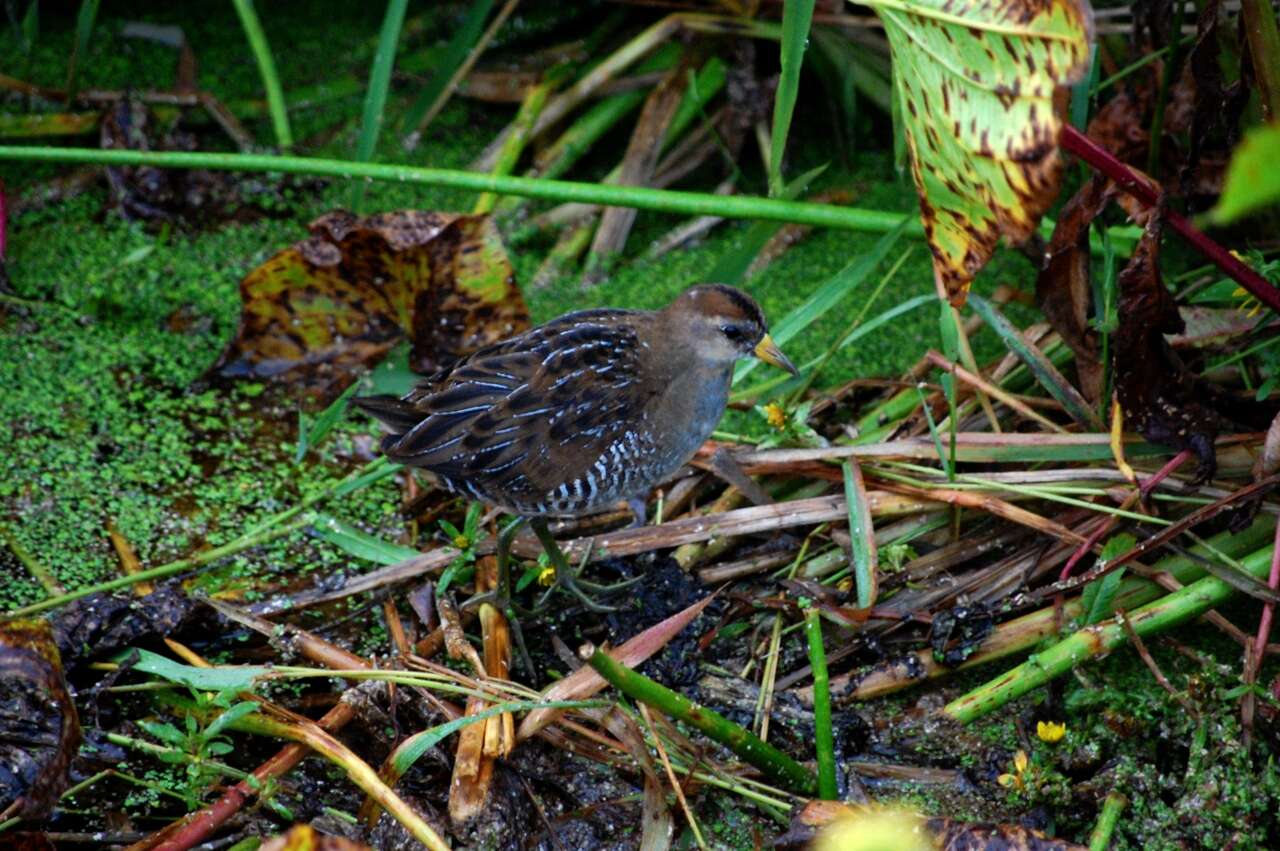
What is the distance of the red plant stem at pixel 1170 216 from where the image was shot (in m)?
2.32

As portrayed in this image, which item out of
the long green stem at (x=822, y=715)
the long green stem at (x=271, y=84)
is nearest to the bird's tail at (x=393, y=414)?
the long green stem at (x=822, y=715)

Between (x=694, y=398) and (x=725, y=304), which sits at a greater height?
(x=725, y=304)

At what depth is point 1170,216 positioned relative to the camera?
8.16ft

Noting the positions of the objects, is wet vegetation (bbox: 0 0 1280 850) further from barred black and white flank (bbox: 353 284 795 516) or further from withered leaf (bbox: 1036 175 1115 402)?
Answer: barred black and white flank (bbox: 353 284 795 516)

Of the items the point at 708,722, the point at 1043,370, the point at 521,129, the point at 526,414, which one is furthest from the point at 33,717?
the point at 521,129

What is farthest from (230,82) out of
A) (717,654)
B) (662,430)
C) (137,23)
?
(717,654)

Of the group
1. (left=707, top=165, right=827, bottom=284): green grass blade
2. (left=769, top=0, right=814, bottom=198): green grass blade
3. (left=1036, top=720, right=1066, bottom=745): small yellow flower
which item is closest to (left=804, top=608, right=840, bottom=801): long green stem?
(left=1036, top=720, right=1066, bottom=745): small yellow flower

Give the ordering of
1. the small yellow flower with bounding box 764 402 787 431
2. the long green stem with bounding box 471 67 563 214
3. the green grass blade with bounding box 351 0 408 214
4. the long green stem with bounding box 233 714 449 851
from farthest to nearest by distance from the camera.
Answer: the long green stem with bounding box 471 67 563 214 → the green grass blade with bounding box 351 0 408 214 → the small yellow flower with bounding box 764 402 787 431 → the long green stem with bounding box 233 714 449 851

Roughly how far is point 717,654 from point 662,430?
51 centimetres

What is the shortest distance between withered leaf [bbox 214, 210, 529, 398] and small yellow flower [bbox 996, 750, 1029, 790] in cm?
182

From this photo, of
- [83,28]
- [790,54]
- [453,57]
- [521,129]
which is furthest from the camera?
[521,129]

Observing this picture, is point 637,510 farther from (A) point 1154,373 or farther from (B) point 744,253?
(A) point 1154,373

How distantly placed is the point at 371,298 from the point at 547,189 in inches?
36.4

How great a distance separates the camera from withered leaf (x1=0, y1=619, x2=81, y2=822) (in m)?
2.40
